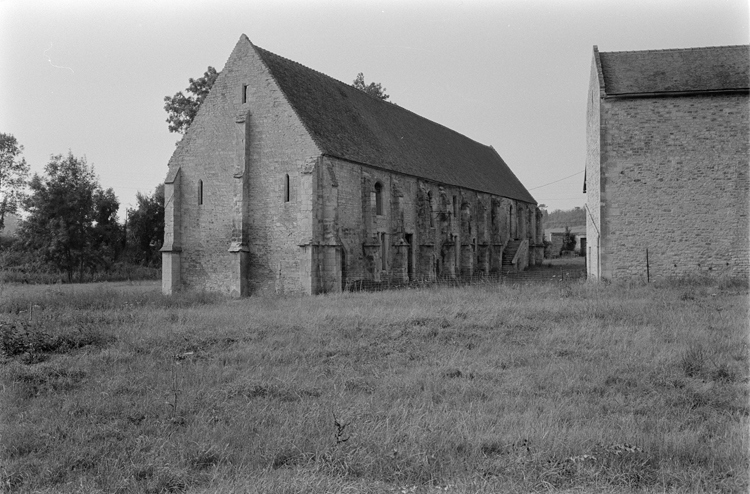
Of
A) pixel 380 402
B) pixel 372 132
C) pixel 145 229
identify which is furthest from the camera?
pixel 145 229

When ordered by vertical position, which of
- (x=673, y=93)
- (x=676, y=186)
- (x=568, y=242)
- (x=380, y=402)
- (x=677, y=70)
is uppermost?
(x=677, y=70)

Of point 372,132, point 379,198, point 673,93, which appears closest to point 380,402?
point 673,93

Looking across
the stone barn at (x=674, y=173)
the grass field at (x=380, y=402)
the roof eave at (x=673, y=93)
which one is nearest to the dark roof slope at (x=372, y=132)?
the stone barn at (x=674, y=173)

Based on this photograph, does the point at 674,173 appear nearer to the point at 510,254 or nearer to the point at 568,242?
the point at 510,254

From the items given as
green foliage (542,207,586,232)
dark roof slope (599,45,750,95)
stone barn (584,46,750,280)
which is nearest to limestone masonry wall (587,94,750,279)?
stone barn (584,46,750,280)

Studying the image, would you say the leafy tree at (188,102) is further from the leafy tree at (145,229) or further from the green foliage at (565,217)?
the green foliage at (565,217)

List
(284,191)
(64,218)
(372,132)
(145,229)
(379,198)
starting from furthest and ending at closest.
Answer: (145,229) → (64,218) → (372,132) → (379,198) → (284,191)

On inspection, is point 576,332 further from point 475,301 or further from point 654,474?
point 654,474

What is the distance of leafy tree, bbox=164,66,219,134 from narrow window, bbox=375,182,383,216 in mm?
13401

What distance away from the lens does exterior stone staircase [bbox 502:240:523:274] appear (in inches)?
1726

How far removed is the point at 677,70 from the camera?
24.0m

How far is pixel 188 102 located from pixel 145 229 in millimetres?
12648

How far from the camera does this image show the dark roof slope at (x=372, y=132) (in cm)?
2606

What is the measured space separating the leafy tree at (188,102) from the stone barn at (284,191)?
8809 millimetres
